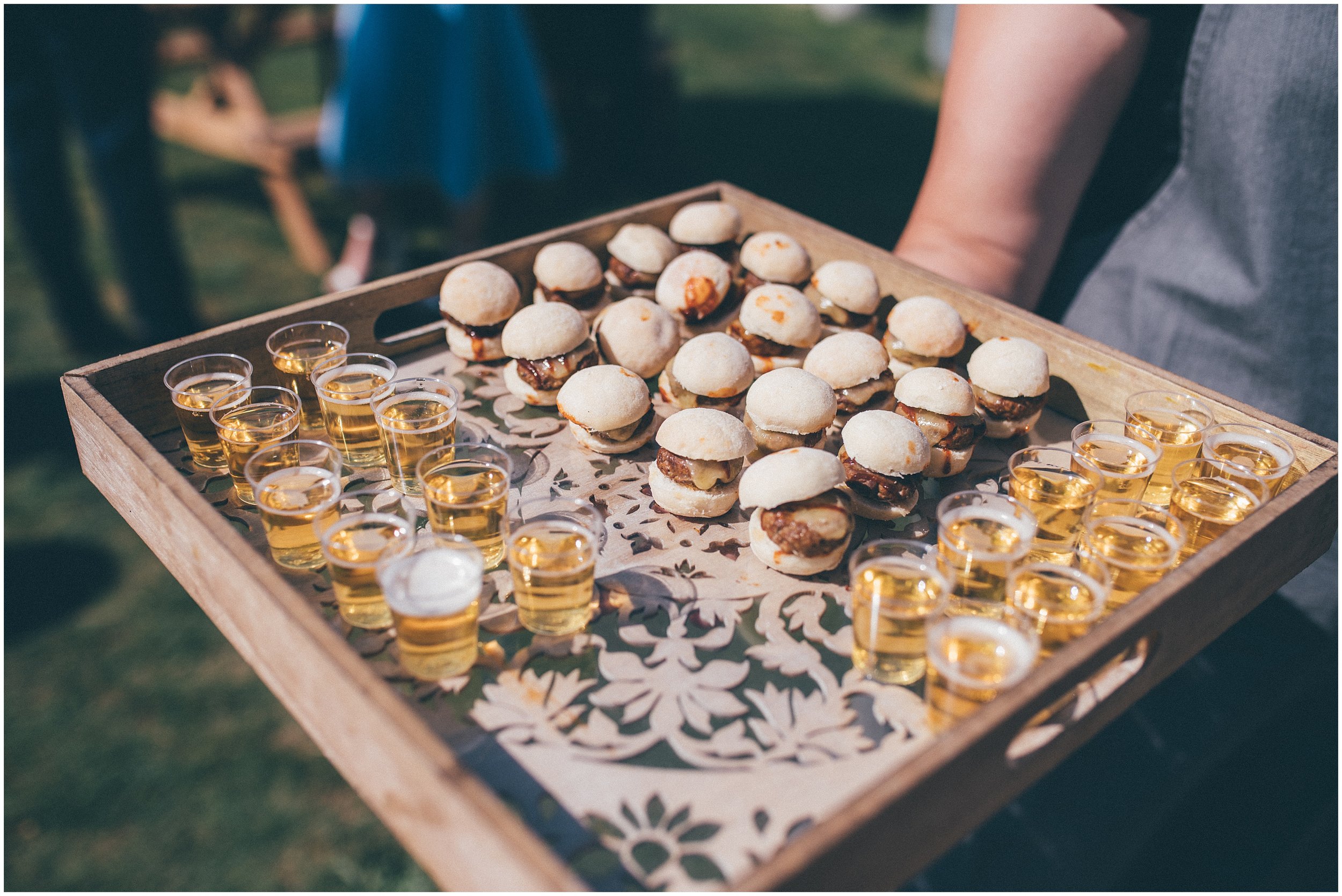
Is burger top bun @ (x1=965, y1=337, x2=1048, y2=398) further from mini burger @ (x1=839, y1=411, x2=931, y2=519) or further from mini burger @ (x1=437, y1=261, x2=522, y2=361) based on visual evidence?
mini burger @ (x1=437, y1=261, x2=522, y2=361)

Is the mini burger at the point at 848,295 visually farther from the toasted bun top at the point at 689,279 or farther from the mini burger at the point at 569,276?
the mini burger at the point at 569,276

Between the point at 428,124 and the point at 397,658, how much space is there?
4459 millimetres

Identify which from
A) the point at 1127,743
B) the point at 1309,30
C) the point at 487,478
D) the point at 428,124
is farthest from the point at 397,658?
the point at 428,124

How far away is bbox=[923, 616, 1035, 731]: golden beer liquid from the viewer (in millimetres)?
1399

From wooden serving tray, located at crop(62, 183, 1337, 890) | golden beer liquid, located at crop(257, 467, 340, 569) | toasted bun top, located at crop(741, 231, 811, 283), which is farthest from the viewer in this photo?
toasted bun top, located at crop(741, 231, 811, 283)

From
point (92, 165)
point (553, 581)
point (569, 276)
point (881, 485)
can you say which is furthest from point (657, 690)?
point (92, 165)

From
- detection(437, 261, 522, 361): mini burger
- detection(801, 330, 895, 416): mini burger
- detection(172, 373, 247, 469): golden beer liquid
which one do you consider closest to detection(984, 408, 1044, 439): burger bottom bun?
detection(801, 330, 895, 416): mini burger

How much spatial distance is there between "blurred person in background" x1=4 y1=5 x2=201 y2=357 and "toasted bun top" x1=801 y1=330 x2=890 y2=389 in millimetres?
4138

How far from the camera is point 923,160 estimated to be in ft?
25.4

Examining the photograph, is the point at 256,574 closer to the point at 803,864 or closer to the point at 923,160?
the point at 803,864

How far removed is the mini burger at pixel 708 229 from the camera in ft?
8.68

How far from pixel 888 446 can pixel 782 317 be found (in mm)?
532

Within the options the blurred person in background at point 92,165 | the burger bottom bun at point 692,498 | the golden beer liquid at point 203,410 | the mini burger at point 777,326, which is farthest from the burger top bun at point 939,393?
the blurred person in background at point 92,165

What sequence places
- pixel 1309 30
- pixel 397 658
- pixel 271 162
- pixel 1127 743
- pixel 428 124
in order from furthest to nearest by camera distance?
pixel 271 162
pixel 428 124
pixel 1127 743
pixel 1309 30
pixel 397 658
